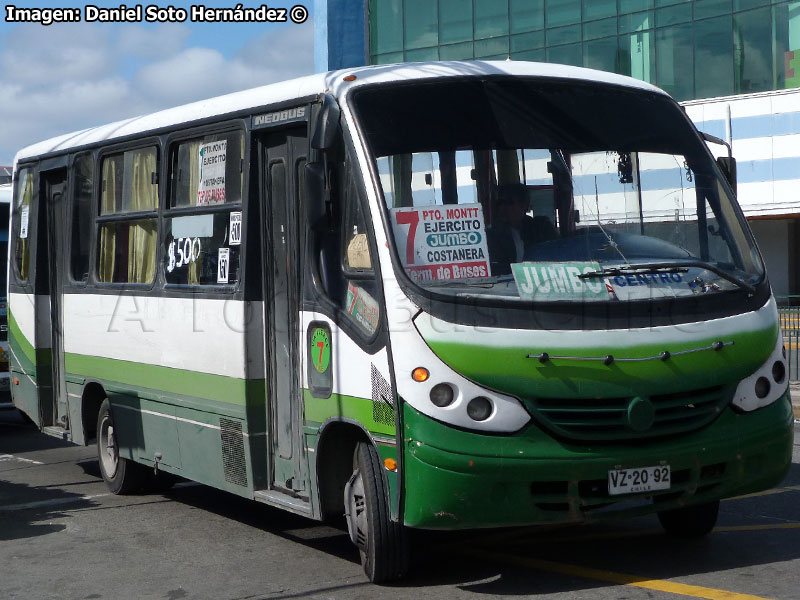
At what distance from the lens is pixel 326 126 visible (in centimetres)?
676

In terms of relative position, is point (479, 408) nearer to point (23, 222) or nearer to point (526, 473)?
point (526, 473)

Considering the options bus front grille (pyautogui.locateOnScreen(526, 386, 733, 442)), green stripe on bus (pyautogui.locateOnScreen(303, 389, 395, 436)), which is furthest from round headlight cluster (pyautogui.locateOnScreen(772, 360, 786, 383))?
green stripe on bus (pyautogui.locateOnScreen(303, 389, 395, 436))

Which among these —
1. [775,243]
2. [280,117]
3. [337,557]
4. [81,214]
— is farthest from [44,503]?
[775,243]

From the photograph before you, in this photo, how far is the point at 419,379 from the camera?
6.18 m

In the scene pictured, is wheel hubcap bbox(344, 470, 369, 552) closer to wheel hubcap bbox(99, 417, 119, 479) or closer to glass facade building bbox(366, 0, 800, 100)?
wheel hubcap bbox(99, 417, 119, 479)

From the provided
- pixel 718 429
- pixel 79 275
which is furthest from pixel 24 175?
pixel 718 429

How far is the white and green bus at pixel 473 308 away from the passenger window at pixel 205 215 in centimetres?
3

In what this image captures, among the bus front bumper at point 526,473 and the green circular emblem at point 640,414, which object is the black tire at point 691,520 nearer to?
the bus front bumper at point 526,473

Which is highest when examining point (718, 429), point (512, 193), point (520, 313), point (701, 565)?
point (512, 193)

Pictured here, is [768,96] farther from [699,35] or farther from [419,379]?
[419,379]

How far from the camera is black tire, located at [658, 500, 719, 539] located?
7.49m

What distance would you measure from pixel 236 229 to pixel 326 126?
1.58 meters

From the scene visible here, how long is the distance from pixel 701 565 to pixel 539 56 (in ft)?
107

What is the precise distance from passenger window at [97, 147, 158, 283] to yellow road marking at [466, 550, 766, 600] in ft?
12.1
